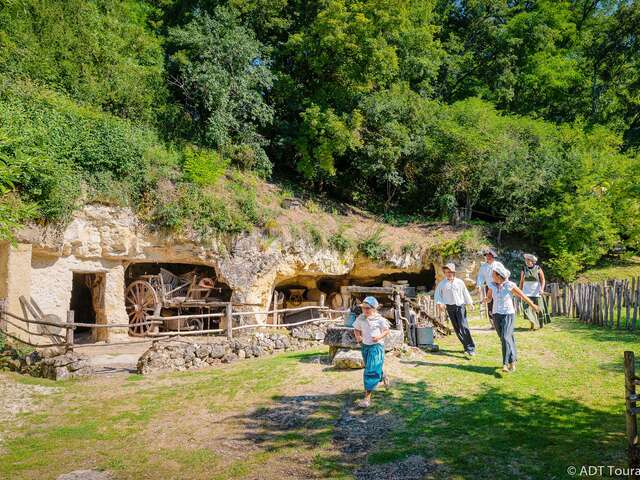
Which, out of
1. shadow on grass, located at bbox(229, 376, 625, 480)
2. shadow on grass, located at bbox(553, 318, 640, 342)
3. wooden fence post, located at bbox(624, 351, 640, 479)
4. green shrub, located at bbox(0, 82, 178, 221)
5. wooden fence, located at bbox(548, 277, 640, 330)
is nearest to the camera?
wooden fence post, located at bbox(624, 351, 640, 479)

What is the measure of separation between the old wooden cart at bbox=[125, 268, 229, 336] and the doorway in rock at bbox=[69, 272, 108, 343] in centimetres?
133

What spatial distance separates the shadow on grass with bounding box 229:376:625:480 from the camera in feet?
16.1

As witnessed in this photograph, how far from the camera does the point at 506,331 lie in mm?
7641

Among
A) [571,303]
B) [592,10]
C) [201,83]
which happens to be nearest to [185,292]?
[201,83]

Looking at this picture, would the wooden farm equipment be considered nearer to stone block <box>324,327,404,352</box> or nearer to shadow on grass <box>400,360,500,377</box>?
stone block <box>324,327,404,352</box>

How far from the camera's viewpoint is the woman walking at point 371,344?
680 centimetres

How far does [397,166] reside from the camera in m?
24.0

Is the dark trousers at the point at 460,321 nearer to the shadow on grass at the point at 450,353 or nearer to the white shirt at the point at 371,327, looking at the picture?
the shadow on grass at the point at 450,353

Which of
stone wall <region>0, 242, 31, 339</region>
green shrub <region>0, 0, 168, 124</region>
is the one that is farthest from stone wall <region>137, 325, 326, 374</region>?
green shrub <region>0, 0, 168, 124</region>

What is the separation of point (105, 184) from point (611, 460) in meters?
15.3

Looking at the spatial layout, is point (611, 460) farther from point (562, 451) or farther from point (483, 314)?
point (483, 314)

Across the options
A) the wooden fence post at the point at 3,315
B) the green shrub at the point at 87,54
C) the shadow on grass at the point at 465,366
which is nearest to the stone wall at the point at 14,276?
the wooden fence post at the point at 3,315

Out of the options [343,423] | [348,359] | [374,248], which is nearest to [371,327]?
[343,423]

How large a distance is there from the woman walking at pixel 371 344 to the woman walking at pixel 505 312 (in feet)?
7.06
